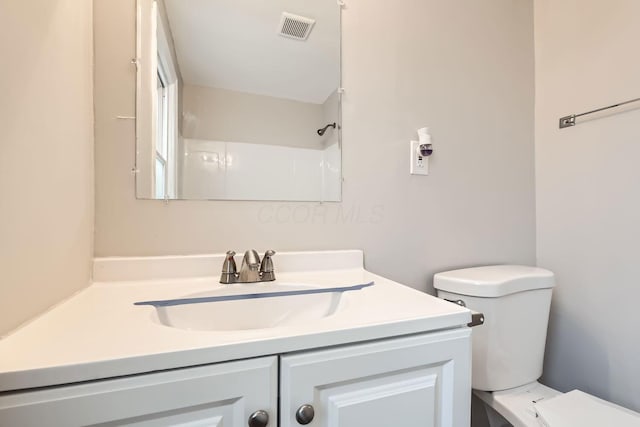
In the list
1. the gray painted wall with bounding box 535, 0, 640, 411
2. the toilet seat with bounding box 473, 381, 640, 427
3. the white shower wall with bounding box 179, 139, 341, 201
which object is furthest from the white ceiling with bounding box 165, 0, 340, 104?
the toilet seat with bounding box 473, 381, 640, 427

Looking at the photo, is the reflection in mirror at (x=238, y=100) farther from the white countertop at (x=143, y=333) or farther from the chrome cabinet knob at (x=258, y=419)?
the chrome cabinet knob at (x=258, y=419)

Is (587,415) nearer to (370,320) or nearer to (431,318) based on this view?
(431,318)

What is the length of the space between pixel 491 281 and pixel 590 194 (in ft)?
2.03

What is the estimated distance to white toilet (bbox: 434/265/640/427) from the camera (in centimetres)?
91

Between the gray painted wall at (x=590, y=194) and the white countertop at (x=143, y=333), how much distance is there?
0.93 m

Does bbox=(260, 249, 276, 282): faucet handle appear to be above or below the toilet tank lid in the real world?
above

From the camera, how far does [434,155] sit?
3.72 feet

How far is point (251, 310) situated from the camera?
2.43ft

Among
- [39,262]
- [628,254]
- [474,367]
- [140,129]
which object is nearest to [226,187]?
[140,129]

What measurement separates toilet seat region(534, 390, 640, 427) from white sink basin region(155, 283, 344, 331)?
2.19ft

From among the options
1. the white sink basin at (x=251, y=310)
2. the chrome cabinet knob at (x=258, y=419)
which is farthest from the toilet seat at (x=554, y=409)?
the chrome cabinet knob at (x=258, y=419)

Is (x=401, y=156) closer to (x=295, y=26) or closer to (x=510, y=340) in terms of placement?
(x=295, y=26)

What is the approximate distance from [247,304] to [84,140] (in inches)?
23.0

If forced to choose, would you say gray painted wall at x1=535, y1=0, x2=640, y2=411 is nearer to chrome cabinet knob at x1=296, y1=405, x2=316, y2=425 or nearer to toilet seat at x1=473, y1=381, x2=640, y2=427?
toilet seat at x1=473, y1=381, x2=640, y2=427
